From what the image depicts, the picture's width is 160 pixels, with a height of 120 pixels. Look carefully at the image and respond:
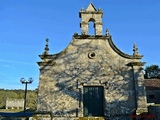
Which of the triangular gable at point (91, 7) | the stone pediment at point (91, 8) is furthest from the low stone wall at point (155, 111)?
the triangular gable at point (91, 7)

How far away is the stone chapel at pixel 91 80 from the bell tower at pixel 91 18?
1.00 ft

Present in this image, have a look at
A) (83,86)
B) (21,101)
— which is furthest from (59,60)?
(21,101)

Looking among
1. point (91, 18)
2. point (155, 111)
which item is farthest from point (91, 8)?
point (155, 111)

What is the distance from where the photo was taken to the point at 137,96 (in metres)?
13.6

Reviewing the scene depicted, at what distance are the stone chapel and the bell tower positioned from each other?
31cm

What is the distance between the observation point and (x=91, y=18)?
51.7 ft

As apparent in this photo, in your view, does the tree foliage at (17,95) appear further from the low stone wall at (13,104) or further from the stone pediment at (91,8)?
the stone pediment at (91,8)

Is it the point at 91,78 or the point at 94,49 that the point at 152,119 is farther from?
the point at 94,49

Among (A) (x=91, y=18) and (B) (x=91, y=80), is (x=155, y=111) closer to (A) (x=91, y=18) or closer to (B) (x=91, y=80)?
(B) (x=91, y=80)

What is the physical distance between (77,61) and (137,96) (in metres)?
5.38

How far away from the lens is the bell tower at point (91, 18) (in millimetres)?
15367

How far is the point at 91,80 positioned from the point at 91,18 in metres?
5.57

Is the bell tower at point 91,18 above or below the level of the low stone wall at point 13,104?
Answer: above

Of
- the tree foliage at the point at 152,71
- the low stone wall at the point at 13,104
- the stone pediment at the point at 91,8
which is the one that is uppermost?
the stone pediment at the point at 91,8
